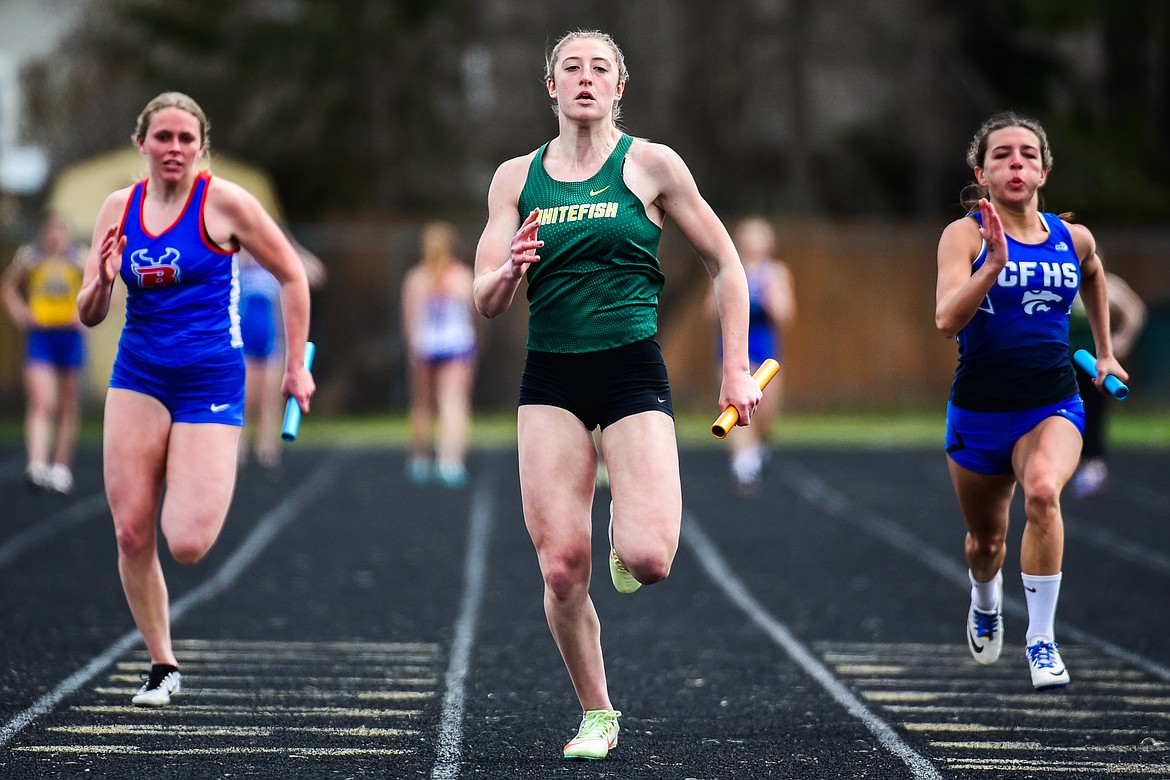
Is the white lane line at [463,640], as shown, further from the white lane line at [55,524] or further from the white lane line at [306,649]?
the white lane line at [55,524]

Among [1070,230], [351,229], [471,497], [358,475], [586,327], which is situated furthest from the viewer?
[351,229]

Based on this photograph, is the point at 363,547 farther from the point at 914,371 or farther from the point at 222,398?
the point at 914,371

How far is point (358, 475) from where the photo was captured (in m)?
15.6

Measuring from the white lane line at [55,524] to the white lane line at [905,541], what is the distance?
6.04 m

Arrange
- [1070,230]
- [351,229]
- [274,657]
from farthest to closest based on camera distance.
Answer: [351,229]
[274,657]
[1070,230]

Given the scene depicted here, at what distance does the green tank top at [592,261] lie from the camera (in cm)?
478

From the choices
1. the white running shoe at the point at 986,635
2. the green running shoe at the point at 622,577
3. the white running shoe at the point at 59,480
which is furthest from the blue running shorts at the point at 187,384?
the white running shoe at the point at 59,480

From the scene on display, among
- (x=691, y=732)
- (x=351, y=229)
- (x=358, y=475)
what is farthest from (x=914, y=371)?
(x=691, y=732)

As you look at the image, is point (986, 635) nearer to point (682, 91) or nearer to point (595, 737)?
point (595, 737)

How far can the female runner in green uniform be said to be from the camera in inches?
188

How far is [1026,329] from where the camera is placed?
5.83 m

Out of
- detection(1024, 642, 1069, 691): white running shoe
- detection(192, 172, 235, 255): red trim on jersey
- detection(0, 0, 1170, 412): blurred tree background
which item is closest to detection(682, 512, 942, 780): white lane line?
detection(1024, 642, 1069, 691): white running shoe

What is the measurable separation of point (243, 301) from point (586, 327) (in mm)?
10248

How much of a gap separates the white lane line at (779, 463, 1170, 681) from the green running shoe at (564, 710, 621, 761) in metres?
2.95
